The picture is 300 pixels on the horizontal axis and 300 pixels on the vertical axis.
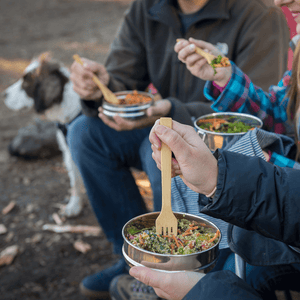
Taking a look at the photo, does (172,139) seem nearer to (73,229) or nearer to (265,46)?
(265,46)

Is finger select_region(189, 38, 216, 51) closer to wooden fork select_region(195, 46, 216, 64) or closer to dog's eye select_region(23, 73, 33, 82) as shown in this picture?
wooden fork select_region(195, 46, 216, 64)

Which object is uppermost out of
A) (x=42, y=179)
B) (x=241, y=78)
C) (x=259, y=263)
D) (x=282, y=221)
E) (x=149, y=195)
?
(x=241, y=78)

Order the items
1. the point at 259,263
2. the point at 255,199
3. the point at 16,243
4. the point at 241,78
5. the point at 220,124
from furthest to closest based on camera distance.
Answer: the point at 16,243 → the point at 241,78 → the point at 220,124 → the point at 259,263 → the point at 255,199

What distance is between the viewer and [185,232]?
3.19ft

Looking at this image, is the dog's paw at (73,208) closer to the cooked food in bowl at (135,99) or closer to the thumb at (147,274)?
the cooked food in bowl at (135,99)

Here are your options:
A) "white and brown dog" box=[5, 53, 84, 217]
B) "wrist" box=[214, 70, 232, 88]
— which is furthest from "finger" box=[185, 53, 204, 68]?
"white and brown dog" box=[5, 53, 84, 217]

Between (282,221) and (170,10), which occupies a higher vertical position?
(170,10)

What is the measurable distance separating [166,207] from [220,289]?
0.83 feet

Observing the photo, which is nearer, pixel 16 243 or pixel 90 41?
pixel 16 243

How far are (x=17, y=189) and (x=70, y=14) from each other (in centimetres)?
864

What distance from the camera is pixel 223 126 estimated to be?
1.22m

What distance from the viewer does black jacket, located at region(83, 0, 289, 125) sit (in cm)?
187

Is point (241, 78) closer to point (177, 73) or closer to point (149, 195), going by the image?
point (177, 73)

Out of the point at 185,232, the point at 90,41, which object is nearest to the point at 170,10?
the point at 185,232
